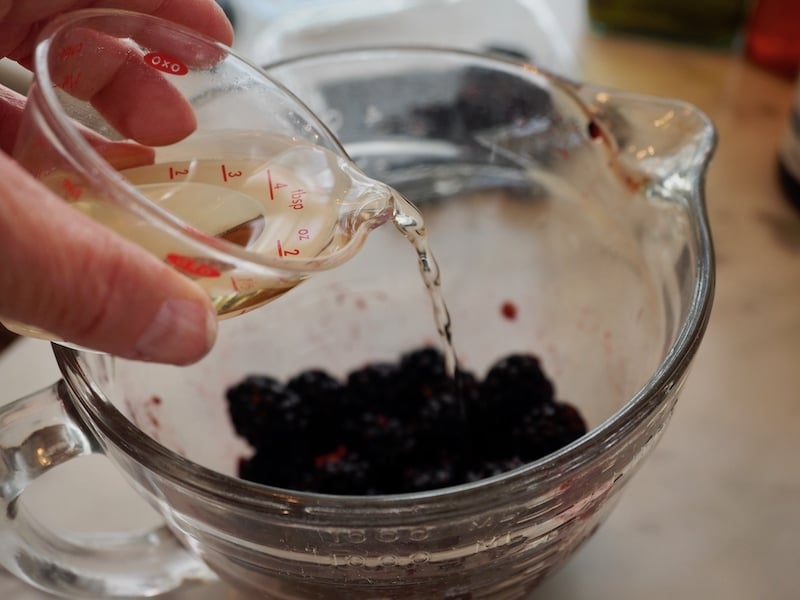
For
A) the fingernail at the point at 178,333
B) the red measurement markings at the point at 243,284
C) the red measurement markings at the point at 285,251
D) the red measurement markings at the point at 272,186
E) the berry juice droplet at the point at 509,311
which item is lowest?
the berry juice droplet at the point at 509,311

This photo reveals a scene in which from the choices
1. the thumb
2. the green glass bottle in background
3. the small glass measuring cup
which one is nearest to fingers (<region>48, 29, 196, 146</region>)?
the small glass measuring cup

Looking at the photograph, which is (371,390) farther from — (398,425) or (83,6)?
(83,6)

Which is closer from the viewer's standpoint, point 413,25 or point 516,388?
point 516,388

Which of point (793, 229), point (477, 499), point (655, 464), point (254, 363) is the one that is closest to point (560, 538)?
point (477, 499)

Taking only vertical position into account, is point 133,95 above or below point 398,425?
above

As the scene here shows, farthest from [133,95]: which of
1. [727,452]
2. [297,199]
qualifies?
[727,452]

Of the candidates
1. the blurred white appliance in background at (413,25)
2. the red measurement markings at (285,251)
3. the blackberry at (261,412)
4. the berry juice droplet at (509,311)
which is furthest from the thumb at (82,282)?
the blurred white appliance in background at (413,25)

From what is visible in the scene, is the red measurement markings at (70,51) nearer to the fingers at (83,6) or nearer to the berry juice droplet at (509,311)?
the fingers at (83,6)

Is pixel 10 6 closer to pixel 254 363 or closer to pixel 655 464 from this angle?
pixel 254 363
